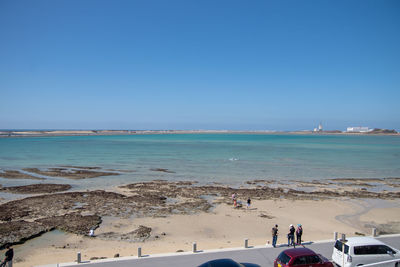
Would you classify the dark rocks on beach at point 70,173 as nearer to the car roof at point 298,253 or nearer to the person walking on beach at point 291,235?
the person walking on beach at point 291,235

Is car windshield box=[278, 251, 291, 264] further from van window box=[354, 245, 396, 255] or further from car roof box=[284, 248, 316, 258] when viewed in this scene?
van window box=[354, 245, 396, 255]

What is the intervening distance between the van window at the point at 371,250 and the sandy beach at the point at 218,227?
6.06 metres

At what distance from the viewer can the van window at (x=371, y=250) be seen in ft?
35.0

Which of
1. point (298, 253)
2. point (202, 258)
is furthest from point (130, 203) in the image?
point (298, 253)

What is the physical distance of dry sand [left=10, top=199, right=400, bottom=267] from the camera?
49.2 ft

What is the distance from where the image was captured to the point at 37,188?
30.4 m

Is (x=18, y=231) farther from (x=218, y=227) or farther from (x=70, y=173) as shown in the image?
(x=70, y=173)

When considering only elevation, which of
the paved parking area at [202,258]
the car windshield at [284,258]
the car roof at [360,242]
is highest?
the car roof at [360,242]

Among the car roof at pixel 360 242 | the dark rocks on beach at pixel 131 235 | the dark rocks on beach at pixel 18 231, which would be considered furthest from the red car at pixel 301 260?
the dark rocks on beach at pixel 18 231

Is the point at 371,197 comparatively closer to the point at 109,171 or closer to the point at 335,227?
the point at 335,227

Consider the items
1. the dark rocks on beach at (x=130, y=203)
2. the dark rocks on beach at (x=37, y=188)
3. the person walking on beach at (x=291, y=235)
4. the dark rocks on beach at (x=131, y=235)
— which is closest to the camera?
the person walking on beach at (x=291, y=235)

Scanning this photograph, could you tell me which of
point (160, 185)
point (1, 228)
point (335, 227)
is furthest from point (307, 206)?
point (1, 228)

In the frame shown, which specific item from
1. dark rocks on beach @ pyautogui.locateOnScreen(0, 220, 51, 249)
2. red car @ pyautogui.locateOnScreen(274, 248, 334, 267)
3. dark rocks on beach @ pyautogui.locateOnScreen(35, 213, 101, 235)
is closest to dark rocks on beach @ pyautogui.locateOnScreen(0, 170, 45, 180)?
dark rocks on beach @ pyautogui.locateOnScreen(35, 213, 101, 235)

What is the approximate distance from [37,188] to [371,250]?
3203cm
